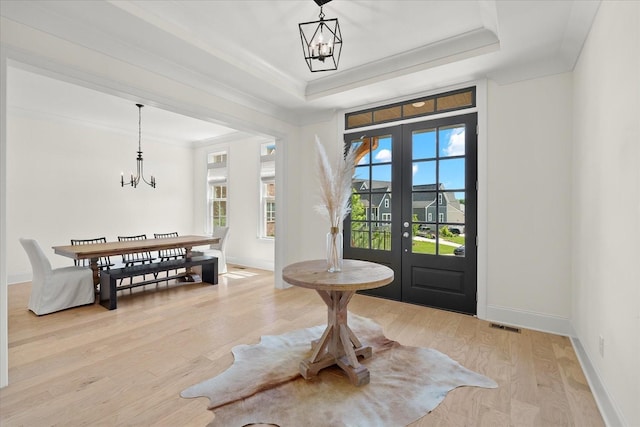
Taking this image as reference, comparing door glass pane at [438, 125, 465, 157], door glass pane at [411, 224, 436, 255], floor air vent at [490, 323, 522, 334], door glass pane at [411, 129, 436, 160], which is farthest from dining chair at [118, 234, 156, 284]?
floor air vent at [490, 323, 522, 334]

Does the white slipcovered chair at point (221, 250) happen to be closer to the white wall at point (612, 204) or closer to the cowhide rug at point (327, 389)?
the cowhide rug at point (327, 389)

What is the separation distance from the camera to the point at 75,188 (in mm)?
5828

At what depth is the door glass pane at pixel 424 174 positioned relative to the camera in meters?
3.86

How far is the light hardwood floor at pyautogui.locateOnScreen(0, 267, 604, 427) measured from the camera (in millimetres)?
1875

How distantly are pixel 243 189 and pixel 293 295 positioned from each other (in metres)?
3.26

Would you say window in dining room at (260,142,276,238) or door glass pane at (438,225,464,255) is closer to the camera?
door glass pane at (438,225,464,255)

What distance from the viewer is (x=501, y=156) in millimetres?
3357

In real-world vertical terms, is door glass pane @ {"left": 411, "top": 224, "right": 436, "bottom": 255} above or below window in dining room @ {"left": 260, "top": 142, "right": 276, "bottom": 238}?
below

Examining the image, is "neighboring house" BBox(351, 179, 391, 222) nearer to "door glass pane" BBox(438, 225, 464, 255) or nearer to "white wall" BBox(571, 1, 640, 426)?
"door glass pane" BBox(438, 225, 464, 255)

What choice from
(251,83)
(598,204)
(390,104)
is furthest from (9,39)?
(598,204)

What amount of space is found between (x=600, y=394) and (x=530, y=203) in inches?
71.7

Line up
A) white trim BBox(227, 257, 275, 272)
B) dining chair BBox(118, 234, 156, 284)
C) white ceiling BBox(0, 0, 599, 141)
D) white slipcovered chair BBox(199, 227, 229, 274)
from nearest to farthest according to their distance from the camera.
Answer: white ceiling BBox(0, 0, 599, 141) → dining chair BBox(118, 234, 156, 284) → white slipcovered chair BBox(199, 227, 229, 274) → white trim BBox(227, 257, 275, 272)

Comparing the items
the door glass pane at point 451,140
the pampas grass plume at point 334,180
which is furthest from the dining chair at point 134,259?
the door glass pane at point 451,140

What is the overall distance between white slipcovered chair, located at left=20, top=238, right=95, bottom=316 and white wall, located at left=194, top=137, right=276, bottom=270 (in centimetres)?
304
